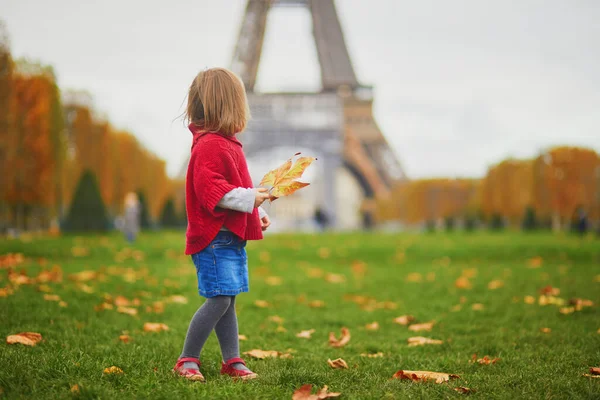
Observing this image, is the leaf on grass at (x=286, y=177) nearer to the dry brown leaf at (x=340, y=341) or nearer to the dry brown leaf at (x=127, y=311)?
the dry brown leaf at (x=340, y=341)

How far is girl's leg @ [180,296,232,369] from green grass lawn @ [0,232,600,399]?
0.53 feet

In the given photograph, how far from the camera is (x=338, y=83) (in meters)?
36.8

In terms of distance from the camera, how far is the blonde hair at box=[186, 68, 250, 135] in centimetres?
291

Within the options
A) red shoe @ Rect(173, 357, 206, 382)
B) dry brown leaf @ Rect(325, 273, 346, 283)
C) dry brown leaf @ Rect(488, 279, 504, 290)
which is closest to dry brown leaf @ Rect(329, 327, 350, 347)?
red shoe @ Rect(173, 357, 206, 382)

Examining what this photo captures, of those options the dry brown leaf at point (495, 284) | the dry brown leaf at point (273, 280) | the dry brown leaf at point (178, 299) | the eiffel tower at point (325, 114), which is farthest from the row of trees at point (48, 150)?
the dry brown leaf at point (495, 284)

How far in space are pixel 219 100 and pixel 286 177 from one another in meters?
0.50

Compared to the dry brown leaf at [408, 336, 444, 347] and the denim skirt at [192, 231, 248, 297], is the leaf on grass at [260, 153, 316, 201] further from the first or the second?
the dry brown leaf at [408, 336, 444, 347]

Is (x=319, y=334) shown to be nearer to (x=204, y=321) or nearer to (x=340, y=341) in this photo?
(x=340, y=341)

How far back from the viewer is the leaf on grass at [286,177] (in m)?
2.79

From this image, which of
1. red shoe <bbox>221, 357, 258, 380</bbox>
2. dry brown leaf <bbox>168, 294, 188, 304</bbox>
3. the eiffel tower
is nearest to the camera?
Answer: red shoe <bbox>221, 357, 258, 380</bbox>

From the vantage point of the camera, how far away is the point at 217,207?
2.84m

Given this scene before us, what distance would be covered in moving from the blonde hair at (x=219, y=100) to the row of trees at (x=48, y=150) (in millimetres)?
16993

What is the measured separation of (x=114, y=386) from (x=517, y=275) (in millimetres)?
7279

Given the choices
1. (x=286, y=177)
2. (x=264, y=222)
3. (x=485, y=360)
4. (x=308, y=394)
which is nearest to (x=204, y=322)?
(x=264, y=222)
